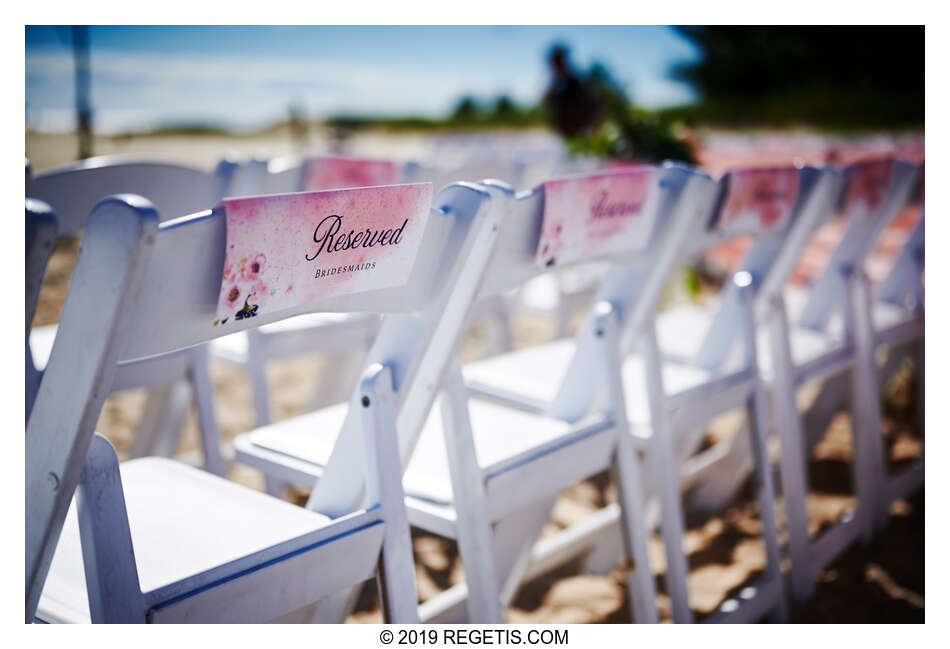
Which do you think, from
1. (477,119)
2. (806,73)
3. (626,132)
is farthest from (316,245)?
(477,119)

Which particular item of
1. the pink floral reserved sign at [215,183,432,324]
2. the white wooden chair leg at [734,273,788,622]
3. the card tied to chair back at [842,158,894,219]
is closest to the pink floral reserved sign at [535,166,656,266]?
the pink floral reserved sign at [215,183,432,324]

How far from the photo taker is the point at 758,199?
1.47m

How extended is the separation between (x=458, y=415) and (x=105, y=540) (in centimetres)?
43

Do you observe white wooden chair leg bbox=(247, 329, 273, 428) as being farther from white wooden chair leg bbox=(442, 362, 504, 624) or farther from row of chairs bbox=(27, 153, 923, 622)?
white wooden chair leg bbox=(442, 362, 504, 624)

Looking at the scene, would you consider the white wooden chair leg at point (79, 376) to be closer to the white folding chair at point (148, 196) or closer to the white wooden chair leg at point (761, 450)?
the white folding chair at point (148, 196)

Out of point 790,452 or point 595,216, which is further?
point 790,452

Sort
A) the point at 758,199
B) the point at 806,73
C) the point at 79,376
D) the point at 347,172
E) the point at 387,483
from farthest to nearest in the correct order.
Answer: the point at 806,73, the point at 347,172, the point at 758,199, the point at 387,483, the point at 79,376

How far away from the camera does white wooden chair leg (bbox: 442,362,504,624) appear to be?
1.03m

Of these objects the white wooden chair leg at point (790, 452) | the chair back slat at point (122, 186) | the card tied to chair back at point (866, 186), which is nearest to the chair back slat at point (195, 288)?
the chair back slat at point (122, 186)

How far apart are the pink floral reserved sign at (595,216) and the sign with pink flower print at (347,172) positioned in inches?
29.7

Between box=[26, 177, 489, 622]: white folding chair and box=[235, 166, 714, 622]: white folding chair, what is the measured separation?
0.07m

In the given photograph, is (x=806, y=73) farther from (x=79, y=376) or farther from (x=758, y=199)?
(x=79, y=376)

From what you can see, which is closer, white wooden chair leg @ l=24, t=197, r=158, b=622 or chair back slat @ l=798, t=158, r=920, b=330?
white wooden chair leg @ l=24, t=197, r=158, b=622
